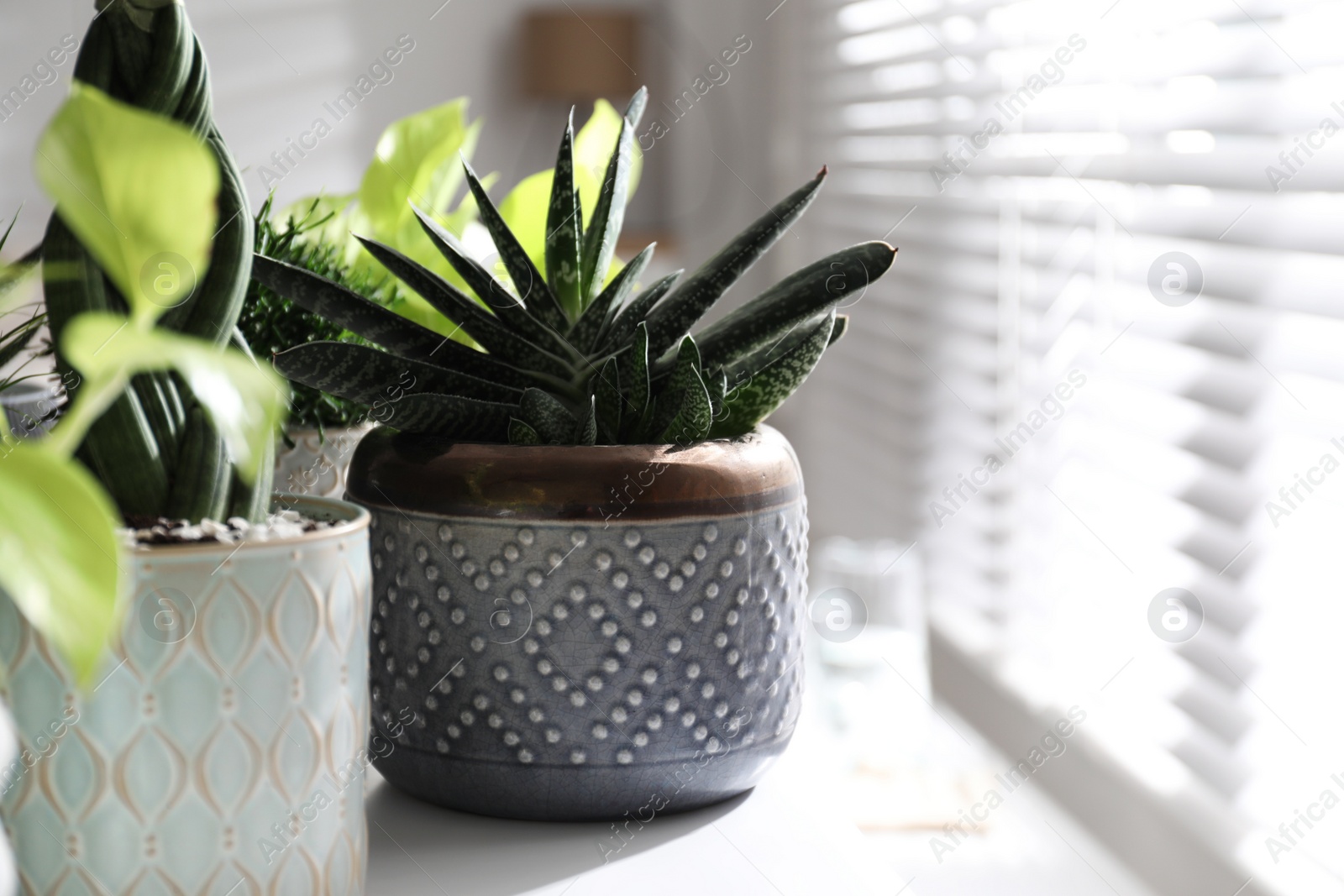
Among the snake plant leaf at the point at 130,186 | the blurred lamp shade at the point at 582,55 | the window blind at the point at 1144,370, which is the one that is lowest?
the window blind at the point at 1144,370

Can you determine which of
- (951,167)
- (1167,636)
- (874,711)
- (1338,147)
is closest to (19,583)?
(1338,147)

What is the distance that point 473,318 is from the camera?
0.42 meters

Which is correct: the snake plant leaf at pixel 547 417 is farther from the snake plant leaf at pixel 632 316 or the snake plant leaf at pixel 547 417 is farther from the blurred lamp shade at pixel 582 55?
the blurred lamp shade at pixel 582 55

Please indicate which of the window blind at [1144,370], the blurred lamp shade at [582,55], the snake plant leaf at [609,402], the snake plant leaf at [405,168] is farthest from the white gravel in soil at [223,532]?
the blurred lamp shade at [582,55]

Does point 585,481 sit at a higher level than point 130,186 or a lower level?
lower

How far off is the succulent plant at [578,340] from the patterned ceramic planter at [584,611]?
19 mm

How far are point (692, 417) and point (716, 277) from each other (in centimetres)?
6

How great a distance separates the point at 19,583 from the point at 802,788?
365mm

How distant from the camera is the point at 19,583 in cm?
16

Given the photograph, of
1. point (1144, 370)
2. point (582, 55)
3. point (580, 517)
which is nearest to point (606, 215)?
point (580, 517)

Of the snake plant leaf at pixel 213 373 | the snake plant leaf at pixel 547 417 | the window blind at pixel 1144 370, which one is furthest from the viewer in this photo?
the window blind at pixel 1144 370

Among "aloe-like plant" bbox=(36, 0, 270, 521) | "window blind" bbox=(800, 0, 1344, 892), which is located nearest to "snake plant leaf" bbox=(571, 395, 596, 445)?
"aloe-like plant" bbox=(36, 0, 270, 521)

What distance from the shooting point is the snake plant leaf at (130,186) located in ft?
0.58

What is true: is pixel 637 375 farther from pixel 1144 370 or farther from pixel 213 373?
pixel 1144 370
